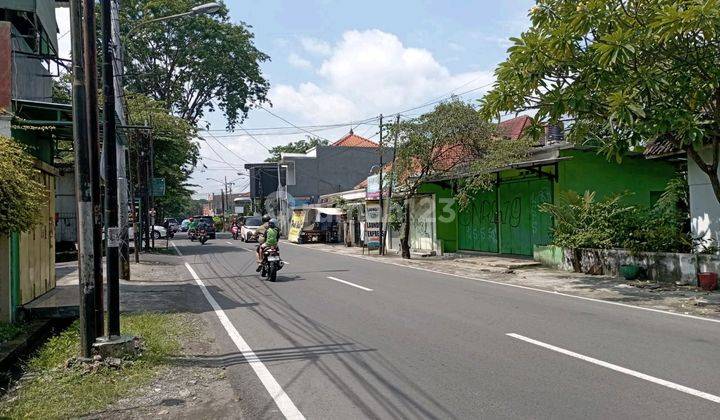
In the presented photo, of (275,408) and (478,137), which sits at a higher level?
(478,137)

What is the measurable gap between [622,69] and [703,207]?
664 cm

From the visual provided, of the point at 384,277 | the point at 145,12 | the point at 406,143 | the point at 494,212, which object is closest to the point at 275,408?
the point at 384,277

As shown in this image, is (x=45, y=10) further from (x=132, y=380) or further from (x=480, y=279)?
(x=480, y=279)

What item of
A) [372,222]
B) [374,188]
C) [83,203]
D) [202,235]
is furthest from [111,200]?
[202,235]

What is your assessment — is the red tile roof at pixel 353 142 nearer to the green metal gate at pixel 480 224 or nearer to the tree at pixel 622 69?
the green metal gate at pixel 480 224

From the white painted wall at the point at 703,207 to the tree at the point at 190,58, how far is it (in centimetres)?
3109

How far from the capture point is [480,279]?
16125 mm

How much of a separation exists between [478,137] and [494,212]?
3.56 metres

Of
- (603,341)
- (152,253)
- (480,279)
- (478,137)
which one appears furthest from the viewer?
(152,253)

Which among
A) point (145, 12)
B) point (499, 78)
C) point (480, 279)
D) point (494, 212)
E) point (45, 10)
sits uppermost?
point (145, 12)

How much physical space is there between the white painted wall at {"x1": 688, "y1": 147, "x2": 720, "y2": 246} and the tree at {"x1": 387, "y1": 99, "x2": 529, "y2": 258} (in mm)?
6228

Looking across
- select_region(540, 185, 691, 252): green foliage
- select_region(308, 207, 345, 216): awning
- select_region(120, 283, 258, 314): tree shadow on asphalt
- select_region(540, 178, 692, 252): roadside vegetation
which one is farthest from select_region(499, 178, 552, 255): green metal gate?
select_region(308, 207, 345, 216): awning

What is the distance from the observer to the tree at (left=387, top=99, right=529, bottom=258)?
70.8ft

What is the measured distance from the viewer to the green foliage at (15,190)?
8141mm
